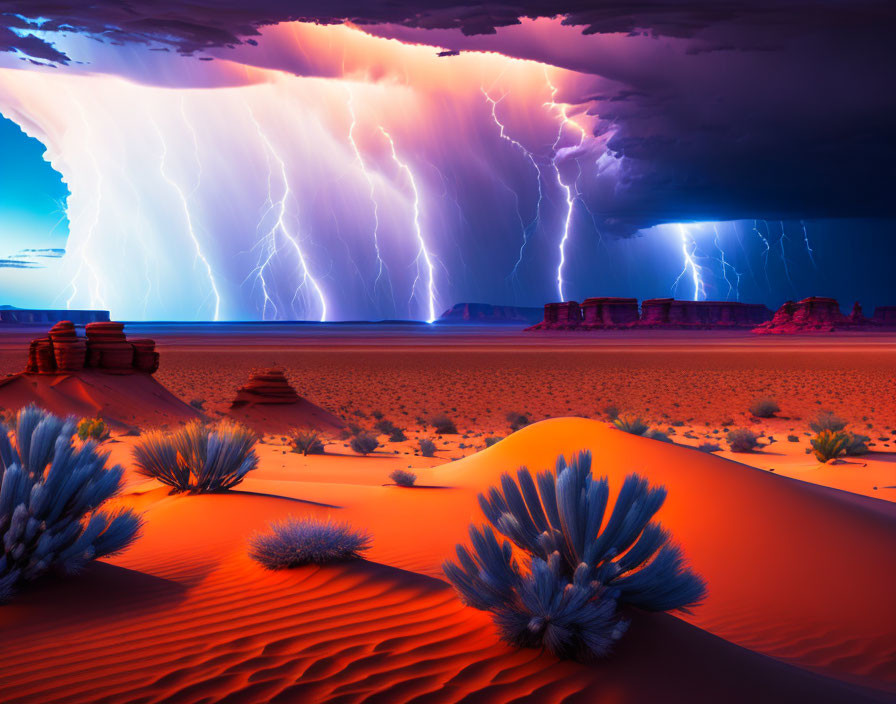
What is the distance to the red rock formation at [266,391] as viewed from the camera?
21.3 metres

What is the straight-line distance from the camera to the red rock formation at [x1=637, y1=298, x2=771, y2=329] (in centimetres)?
14625

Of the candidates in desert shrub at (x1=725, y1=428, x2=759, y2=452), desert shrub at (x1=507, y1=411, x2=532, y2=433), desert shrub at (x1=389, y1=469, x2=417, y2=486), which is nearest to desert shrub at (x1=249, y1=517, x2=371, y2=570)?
desert shrub at (x1=389, y1=469, x2=417, y2=486)

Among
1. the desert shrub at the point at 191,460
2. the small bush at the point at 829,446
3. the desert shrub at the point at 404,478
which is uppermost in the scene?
the desert shrub at the point at 191,460

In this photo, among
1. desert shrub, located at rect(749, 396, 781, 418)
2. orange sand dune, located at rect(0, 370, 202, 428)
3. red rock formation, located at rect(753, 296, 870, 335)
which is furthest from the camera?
red rock formation, located at rect(753, 296, 870, 335)

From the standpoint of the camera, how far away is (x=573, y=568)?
3873 mm

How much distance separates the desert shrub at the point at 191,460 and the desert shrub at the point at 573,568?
5797 mm

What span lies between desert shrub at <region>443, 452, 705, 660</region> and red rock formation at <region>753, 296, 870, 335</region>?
125078 millimetres

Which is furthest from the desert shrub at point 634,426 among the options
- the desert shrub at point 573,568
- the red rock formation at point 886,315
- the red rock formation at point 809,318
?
the red rock formation at point 886,315

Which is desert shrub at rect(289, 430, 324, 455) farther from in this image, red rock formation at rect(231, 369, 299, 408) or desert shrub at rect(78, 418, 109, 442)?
red rock formation at rect(231, 369, 299, 408)

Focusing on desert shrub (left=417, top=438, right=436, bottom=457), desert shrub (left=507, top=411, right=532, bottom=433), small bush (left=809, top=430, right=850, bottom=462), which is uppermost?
small bush (left=809, top=430, right=850, bottom=462)

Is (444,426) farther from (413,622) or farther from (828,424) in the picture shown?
(413,622)

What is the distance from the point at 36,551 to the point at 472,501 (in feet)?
18.5

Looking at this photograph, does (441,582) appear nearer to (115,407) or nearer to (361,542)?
(361,542)

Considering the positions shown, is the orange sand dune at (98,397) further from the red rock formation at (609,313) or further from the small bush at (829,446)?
the red rock formation at (609,313)
